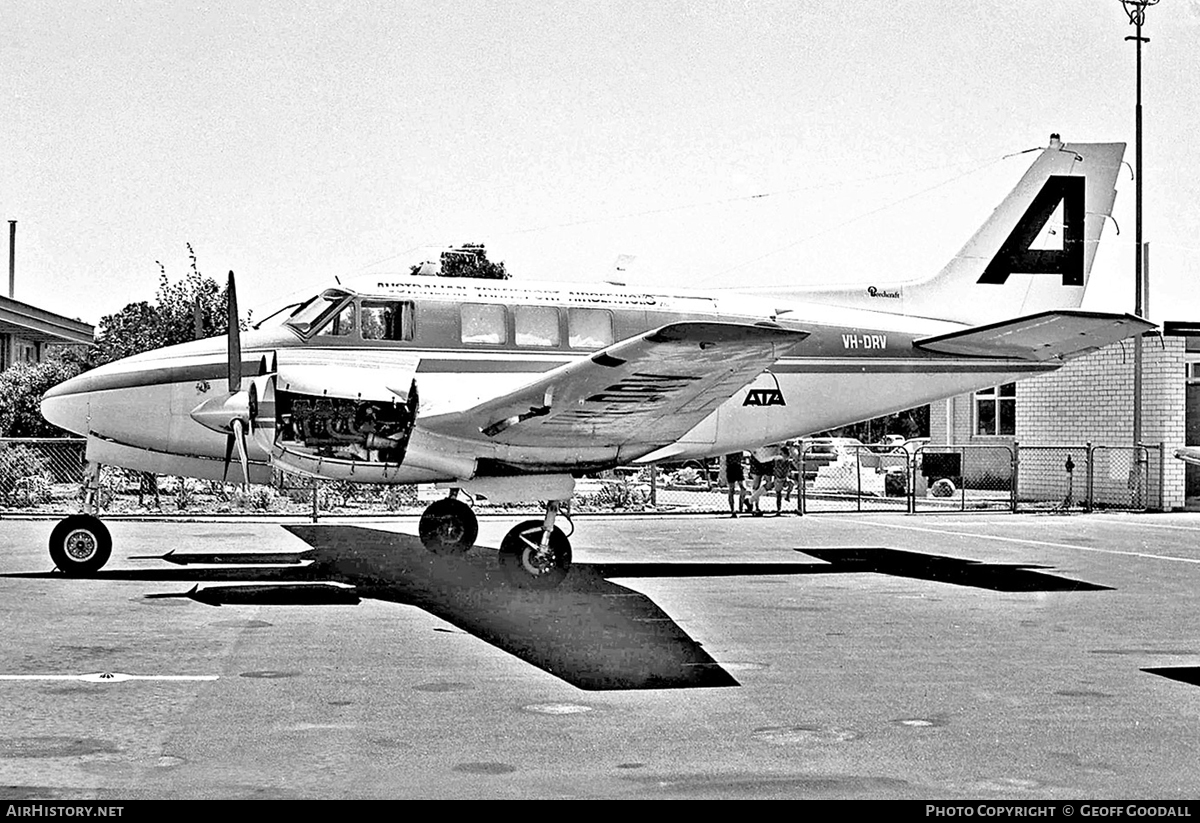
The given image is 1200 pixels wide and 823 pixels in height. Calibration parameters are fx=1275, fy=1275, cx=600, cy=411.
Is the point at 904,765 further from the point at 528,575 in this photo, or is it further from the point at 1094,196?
the point at 1094,196

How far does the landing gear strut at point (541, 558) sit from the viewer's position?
545 inches

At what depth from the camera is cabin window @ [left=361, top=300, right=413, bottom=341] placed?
15484 mm

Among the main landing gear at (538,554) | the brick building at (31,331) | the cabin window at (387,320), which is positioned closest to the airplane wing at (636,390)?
the main landing gear at (538,554)

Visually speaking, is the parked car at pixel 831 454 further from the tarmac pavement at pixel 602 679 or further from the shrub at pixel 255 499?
the tarmac pavement at pixel 602 679

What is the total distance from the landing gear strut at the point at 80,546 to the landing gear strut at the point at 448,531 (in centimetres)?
403

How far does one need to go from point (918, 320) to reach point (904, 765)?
40.2 ft

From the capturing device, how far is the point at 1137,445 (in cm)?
2841

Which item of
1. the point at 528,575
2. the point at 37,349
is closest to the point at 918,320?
the point at 528,575

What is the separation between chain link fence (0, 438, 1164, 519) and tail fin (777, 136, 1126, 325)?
6926 millimetres

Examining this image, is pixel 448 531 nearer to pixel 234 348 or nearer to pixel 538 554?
pixel 538 554

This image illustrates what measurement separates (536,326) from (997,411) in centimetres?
2475

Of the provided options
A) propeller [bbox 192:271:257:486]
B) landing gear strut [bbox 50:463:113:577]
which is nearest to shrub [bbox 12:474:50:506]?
landing gear strut [bbox 50:463:113:577]

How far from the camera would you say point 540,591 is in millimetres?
13680

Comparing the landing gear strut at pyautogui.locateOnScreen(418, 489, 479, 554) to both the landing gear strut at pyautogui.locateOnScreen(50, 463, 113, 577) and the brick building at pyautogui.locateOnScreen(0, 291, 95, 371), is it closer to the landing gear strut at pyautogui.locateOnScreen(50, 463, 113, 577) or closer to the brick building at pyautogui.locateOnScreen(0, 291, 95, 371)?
the landing gear strut at pyautogui.locateOnScreen(50, 463, 113, 577)
